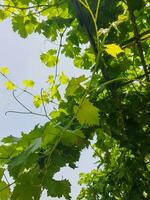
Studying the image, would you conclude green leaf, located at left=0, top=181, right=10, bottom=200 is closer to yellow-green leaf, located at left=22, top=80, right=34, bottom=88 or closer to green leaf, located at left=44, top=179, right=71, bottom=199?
green leaf, located at left=44, top=179, right=71, bottom=199

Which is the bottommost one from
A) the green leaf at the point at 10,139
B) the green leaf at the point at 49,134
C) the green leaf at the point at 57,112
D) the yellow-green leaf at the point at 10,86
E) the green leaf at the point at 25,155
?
the green leaf at the point at 25,155

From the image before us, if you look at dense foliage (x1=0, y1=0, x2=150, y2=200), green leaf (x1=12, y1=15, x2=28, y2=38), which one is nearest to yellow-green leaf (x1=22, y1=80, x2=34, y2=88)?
dense foliage (x1=0, y1=0, x2=150, y2=200)

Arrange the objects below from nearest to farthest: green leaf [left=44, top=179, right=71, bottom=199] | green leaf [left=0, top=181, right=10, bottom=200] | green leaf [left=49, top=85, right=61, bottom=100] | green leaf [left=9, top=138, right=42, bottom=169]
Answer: green leaf [left=9, top=138, right=42, bottom=169], green leaf [left=0, top=181, right=10, bottom=200], green leaf [left=44, top=179, right=71, bottom=199], green leaf [left=49, top=85, right=61, bottom=100]

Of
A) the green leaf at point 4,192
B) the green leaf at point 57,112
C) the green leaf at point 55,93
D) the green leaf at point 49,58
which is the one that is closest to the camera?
the green leaf at point 4,192

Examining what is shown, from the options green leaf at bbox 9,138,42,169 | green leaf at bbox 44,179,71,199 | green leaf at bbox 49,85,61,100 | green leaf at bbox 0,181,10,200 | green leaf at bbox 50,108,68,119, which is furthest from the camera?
green leaf at bbox 49,85,61,100

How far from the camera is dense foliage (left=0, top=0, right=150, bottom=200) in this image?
4.19 ft

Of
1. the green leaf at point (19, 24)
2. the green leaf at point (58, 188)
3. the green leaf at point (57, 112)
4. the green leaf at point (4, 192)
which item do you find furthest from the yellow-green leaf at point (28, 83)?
the green leaf at point (4, 192)

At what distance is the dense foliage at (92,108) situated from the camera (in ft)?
4.19

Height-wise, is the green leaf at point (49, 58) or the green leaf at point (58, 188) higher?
the green leaf at point (49, 58)

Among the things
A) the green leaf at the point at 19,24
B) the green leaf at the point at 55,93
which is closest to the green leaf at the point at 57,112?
the green leaf at the point at 55,93

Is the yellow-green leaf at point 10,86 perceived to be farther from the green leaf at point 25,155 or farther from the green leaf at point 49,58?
the green leaf at point 25,155

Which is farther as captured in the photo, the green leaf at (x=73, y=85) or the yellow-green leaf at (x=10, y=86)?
the yellow-green leaf at (x=10, y=86)

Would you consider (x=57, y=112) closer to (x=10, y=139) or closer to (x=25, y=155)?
(x=10, y=139)

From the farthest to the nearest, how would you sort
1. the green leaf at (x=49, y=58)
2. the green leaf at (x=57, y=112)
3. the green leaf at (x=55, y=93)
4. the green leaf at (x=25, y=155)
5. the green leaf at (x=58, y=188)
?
1. the green leaf at (x=49, y=58)
2. the green leaf at (x=55, y=93)
3. the green leaf at (x=57, y=112)
4. the green leaf at (x=58, y=188)
5. the green leaf at (x=25, y=155)
